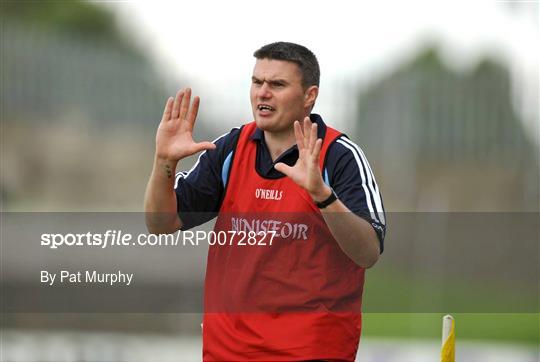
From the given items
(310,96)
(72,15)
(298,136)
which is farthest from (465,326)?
(72,15)

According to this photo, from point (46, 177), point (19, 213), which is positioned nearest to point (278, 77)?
point (19, 213)

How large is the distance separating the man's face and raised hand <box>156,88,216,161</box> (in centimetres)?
32

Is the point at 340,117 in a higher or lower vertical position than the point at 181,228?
higher

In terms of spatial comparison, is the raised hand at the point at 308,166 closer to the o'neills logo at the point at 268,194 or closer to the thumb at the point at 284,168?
the thumb at the point at 284,168

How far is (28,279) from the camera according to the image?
15609 mm

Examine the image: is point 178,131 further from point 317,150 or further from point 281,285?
point 281,285

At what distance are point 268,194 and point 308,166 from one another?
0.50m

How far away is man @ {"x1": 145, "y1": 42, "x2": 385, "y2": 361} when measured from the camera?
5770mm

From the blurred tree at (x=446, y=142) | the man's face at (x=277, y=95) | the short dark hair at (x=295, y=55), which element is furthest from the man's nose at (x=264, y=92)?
the blurred tree at (x=446, y=142)

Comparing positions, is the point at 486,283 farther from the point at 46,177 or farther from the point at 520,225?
the point at 46,177

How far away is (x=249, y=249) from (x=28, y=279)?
10.3 m

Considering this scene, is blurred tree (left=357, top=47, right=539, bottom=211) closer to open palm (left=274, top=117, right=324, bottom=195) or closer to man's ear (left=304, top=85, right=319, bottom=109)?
man's ear (left=304, top=85, right=319, bottom=109)

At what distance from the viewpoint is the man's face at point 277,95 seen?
5.97 metres

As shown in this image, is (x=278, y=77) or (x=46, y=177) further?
(x=46, y=177)
